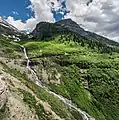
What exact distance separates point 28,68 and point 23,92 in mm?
53459

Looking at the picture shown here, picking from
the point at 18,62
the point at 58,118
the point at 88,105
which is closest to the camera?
the point at 58,118

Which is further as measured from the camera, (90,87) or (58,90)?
(90,87)

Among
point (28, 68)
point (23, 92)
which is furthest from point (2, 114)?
point (28, 68)

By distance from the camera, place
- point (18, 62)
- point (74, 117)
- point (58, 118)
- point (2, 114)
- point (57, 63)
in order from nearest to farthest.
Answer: point (2, 114) → point (58, 118) → point (74, 117) → point (18, 62) → point (57, 63)

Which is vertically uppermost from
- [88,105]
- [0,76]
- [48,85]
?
[0,76]

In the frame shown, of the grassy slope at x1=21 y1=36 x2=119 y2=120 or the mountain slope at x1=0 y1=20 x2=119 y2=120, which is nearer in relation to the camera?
the mountain slope at x1=0 y1=20 x2=119 y2=120

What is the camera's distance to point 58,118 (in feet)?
347

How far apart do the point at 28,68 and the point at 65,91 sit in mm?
23699

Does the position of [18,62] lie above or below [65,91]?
above

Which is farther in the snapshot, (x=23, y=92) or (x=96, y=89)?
(x=96, y=89)

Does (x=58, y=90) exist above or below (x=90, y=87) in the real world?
above

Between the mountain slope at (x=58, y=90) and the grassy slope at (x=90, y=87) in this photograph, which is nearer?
the mountain slope at (x=58, y=90)

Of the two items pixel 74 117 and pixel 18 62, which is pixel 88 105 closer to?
pixel 74 117

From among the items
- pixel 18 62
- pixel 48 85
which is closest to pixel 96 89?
pixel 48 85
